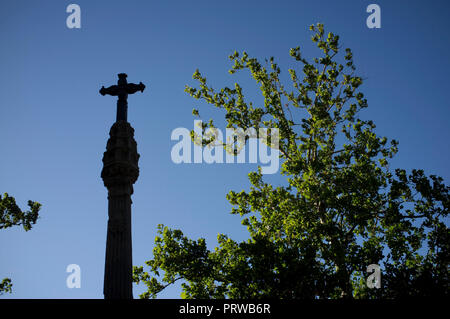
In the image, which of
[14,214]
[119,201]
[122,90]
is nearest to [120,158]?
[119,201]

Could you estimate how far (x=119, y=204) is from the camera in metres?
12.1

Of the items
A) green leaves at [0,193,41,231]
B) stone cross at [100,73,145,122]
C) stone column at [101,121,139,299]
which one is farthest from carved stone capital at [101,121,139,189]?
green leaves at [0,193,41,231]

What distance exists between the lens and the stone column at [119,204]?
35.9 feet

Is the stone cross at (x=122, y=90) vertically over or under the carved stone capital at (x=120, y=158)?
over

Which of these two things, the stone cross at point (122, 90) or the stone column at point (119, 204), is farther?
the stone cross at point (122, 90)

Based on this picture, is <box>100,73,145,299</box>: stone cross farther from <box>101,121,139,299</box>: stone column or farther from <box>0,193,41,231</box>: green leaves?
<box>0,193,41,231</box>: green leaves

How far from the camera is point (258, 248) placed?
57.7 ft

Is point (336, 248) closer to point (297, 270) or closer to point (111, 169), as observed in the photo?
point (297, 270)

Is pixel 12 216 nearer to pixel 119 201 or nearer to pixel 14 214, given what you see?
pixel 14 214

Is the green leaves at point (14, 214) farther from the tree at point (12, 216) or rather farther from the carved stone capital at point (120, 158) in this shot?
the carved stone capital at point (120, 158)

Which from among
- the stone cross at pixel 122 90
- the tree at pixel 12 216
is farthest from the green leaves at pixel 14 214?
the stone cross at pixel 122 90

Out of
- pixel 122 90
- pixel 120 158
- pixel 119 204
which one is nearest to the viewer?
pixel 119 204
